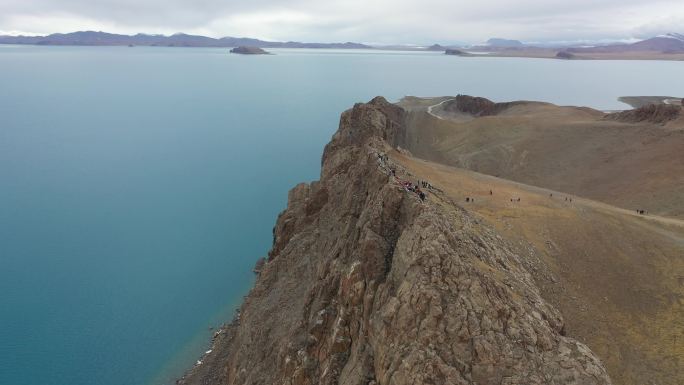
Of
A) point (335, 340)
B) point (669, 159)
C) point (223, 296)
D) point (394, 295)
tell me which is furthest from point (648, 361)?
point (669, 159)

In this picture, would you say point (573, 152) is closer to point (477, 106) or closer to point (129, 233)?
point (477, 106)

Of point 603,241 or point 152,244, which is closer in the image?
point 603,241

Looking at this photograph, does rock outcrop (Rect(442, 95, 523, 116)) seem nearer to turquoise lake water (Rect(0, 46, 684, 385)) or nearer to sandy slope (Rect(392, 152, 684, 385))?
turquoise lake water (Rect(0, 46, 684, 385))

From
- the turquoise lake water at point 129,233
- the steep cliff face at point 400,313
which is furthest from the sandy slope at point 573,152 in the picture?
the steep cliff face at point 400,313

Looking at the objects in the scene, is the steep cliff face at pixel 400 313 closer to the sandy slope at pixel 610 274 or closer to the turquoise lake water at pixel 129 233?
the sandy slope at pixel 610 274

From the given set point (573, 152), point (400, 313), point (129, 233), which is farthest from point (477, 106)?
point (400, 313)

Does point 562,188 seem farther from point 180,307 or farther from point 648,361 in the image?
point 180,307

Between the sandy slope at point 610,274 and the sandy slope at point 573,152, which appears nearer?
the sandy slope at point 610,274
